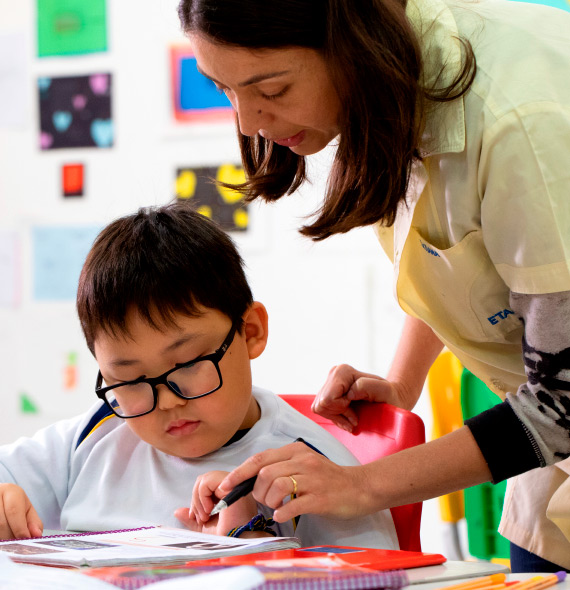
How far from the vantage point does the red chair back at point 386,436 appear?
981 mm

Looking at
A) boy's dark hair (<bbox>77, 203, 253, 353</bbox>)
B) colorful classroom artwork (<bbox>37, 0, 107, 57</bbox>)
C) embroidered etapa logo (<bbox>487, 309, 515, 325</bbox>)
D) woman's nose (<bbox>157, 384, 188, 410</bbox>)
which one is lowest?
woman's nose (<bbox>157, 384, 188, 410</bbox>)

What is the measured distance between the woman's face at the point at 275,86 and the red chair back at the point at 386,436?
37cm

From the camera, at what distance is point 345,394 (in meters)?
1.12

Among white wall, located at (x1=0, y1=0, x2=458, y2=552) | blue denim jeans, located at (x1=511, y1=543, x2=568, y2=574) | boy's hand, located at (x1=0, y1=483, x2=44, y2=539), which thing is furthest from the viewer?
white wall, located at (x1=0, y1=0, x2=458, y2=552)

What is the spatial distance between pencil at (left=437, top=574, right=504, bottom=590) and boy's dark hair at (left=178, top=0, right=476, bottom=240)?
40 cm

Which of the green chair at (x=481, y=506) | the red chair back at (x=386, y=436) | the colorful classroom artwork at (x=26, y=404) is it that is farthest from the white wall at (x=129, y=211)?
the red chair back at (x=386, y=436)

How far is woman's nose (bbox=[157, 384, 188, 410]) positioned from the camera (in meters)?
0.97

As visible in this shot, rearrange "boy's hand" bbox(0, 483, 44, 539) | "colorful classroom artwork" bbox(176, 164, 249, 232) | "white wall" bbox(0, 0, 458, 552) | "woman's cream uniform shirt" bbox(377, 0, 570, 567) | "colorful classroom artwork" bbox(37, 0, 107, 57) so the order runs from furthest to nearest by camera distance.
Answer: "colorful classroom artwork" bbox(37, 0, 107, 57), "colorful classroom artwork" bbox(176, 164, 249, 232), "white wall" bbox(0, 0, 458, 552), "boy's hand" bbox(0, 483, 44, 539), "woman's cream uniform shirt" bbox(377, 0, 570, 567)

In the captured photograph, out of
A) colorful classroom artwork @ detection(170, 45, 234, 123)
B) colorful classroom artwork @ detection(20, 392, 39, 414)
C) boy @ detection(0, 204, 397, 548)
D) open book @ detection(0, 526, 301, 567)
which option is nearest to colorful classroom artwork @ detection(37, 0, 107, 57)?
colorful classroom artwork @ detection(170, 45, 234, 123)

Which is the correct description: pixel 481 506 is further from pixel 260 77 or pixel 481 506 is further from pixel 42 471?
pixel 260 77

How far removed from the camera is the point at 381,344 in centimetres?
251

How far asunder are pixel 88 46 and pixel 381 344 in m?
1.37

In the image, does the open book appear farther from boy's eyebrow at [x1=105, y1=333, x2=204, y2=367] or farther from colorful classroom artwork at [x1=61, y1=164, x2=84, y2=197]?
colorful classroom artwork at [x1=61, y1=164, x2=84, y2=197]

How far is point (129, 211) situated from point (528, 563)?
1.92 metres
